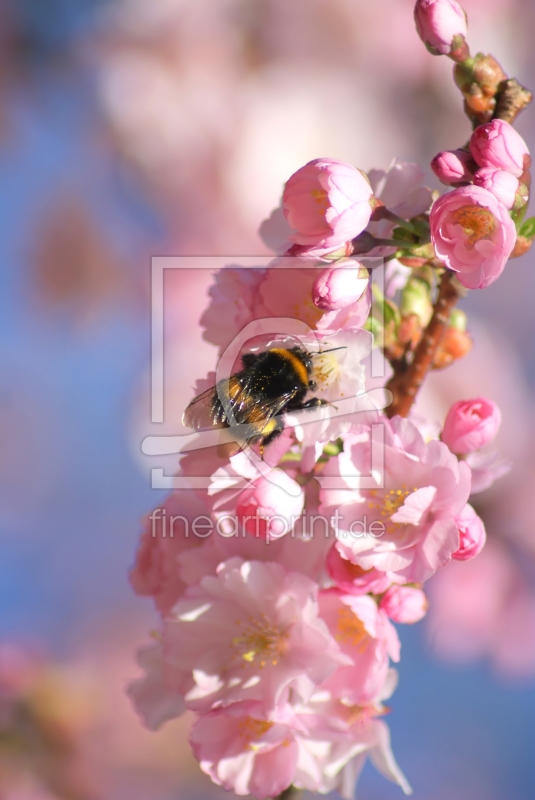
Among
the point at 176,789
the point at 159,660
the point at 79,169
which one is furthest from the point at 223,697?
the point at 79,169

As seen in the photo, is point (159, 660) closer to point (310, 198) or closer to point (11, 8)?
point (310, 198)

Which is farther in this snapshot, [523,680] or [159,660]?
[523,680]

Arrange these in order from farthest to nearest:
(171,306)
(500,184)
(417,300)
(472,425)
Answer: (171,306) < (417,300) < (472,425) < (500,184)

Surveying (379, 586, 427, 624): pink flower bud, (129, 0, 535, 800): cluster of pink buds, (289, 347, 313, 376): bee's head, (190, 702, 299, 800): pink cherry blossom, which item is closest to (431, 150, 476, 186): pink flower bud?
(129, 0, 535, 800): cluster of pink buds

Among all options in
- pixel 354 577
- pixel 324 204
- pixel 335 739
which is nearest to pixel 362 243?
pixel 324 204

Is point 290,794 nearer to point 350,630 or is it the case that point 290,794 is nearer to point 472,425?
point 350,630

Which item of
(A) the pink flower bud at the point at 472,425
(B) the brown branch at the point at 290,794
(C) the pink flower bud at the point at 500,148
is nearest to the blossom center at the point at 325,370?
(A) the pink flower bud at the point at 472,425
